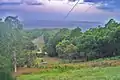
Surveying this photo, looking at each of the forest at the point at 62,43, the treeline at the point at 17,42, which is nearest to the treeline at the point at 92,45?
the forest at the point at 62,43

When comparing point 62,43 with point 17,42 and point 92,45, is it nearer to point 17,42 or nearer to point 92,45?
point 92,45

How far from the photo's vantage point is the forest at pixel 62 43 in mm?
20172

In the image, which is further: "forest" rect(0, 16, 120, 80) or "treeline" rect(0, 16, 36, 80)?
"forest" rect(0, 16, 120, 80)

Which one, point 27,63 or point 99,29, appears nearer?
point 27,63

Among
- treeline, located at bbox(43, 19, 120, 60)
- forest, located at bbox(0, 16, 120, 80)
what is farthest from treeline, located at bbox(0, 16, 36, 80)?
treeline, located at bbox(43, 19, 120, 60)

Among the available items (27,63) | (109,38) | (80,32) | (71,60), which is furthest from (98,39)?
(27,63)

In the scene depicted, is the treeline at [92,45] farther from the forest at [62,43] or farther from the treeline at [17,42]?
the treeline at [17,42]

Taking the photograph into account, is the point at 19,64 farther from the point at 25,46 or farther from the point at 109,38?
the point at 109,38

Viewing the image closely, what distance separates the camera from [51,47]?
29.1 metres

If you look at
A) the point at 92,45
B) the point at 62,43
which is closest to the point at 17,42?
the point at 62,43

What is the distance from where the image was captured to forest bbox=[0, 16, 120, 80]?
66.2 ft

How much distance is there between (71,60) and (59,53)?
211 cm

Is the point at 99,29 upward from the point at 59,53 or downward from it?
upward

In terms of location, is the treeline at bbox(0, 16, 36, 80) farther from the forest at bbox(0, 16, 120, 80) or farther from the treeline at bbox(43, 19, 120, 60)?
the treeline at bbox(43, 19, 120, 60)
